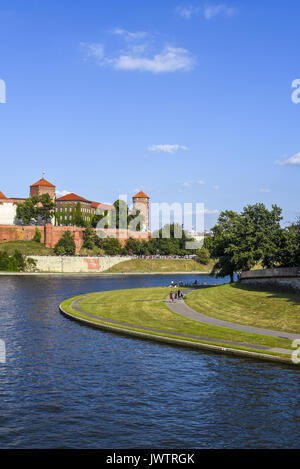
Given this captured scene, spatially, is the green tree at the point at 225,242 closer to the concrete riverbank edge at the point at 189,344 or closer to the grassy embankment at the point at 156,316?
the grassy embankment at the point at 156,316

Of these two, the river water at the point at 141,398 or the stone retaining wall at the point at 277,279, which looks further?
the stone retaining wall at the point at 277,279

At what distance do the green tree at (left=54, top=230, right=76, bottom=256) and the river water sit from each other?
471 ft

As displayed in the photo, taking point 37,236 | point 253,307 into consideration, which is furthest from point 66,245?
point 253,307

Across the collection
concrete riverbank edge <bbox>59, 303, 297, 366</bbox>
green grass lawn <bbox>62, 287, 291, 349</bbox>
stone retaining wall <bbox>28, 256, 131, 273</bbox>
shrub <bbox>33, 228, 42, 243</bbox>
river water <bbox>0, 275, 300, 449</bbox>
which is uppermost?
shrub <bbox>33, 228, 42, 243</bbox>

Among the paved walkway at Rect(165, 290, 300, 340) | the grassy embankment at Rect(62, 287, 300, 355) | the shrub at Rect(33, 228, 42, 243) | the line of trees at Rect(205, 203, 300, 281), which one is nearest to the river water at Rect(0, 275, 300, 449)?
the grassy embankment at Rect(62, 287, 300, 355)

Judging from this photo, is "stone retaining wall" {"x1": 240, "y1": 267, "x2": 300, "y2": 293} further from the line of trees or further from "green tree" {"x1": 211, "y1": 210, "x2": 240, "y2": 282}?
"green tree" {"x1": 211, "y1": 210, "x2": 240, "y2": 282}

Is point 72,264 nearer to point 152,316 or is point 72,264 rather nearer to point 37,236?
point 37,236

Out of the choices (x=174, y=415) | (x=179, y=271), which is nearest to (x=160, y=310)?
(x=174, y=415)

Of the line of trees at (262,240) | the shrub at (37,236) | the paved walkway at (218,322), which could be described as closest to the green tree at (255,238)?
the line of trees at (262,240)

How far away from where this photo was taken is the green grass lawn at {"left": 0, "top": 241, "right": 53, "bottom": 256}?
17262 centimetres

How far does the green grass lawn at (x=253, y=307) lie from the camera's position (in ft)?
136

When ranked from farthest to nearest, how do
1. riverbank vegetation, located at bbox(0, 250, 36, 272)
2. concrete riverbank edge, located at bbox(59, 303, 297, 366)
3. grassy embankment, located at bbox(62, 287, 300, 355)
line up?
1. riverbank vegetation, located at bbox(0, 250, 36, 272)
2. grassy embankment, located at bbox(62, 287, 300, 355)
3. concrete riverbank edge, located at bbox(59, 303, 297, 366)

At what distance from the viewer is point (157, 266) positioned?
19312cm
